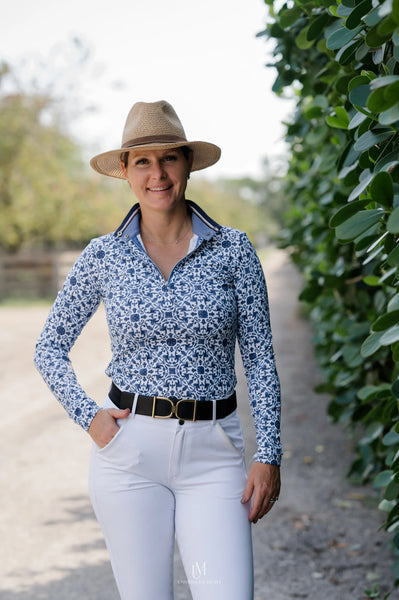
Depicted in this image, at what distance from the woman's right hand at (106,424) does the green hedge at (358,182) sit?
0.90m

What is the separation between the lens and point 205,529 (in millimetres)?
2268

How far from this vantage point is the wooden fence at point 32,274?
929 inches

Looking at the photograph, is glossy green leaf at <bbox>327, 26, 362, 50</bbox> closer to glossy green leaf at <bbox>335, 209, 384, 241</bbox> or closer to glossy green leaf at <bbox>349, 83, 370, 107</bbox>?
glossy green leaf at <bbox>349, 83, 370, 107</bbox>

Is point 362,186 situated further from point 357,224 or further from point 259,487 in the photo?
point 259,487

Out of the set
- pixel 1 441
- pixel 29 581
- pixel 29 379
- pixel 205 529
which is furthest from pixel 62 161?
A: pixel 205 529

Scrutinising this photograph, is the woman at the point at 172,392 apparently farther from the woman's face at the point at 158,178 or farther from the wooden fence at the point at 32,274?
the wooden fence at the point at 32,274

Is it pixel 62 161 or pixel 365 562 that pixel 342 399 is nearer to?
pixel 365 562

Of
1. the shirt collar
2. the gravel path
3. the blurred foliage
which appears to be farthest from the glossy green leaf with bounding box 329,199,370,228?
the blurred foliage

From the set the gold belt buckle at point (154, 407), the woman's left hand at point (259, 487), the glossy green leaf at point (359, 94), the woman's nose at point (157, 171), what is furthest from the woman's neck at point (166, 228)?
the glossy green leaf at point (359, 94)

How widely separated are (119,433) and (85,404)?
0.18m

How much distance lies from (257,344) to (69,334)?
69 cm

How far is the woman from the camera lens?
2.31 m

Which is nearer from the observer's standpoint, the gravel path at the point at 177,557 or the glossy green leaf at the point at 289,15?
the glossy green leaf at the point at 289,15

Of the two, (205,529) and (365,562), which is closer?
(205,529)
